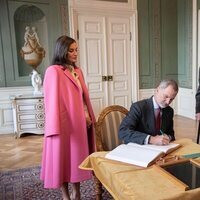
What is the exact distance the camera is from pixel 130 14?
533cm

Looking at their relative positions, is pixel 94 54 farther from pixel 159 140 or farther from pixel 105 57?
pixel 159 140

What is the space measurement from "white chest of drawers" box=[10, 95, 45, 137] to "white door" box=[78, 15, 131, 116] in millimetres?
1231

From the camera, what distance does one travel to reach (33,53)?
4664mm

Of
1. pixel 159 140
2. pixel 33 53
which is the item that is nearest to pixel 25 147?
pixel 33 53

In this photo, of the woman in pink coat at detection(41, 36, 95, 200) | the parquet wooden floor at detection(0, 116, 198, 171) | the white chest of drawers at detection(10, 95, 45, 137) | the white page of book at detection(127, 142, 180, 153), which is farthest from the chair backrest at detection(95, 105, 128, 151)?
the white chest of drawers at detection(10, 95, 45, 137)

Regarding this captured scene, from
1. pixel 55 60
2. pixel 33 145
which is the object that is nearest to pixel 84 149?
pixel 55 60

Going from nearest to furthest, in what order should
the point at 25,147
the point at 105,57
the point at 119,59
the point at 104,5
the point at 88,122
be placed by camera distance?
the point at 88,122 → the point at 25,147 → the point at 104,5 → the point at 105,57 → the point at 119,59

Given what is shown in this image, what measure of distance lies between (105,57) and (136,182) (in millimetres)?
4426

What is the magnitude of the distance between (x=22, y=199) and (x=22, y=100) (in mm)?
2380

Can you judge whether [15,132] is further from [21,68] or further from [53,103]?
[53,103]

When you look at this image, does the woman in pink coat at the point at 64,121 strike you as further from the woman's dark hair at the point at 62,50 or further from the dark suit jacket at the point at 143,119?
the dark suit jacket at the point at 143,119

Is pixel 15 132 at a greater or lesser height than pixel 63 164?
lesser

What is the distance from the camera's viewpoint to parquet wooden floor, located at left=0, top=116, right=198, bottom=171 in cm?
317

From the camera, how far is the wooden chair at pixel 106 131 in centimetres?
184
